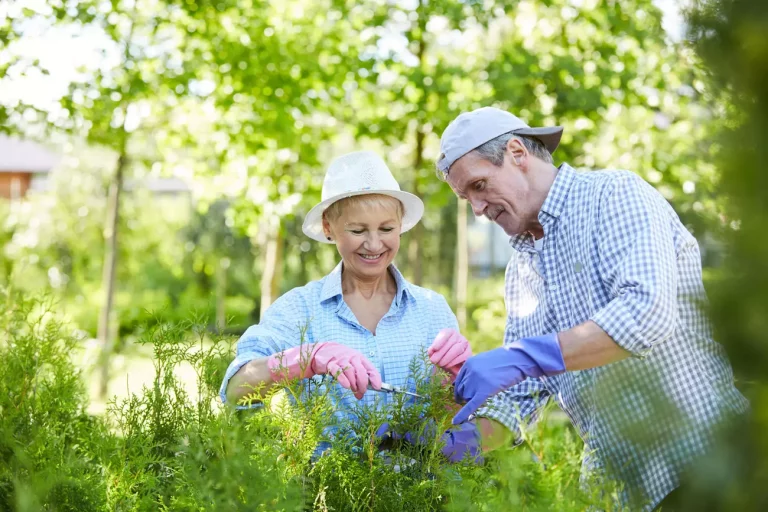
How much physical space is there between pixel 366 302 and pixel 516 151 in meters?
0.77

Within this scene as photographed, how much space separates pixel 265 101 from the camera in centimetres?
671

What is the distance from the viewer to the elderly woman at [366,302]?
2438 millimetres

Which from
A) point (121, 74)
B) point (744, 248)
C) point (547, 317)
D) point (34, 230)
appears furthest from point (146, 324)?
point (34, 230)

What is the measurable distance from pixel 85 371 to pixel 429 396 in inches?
64.9

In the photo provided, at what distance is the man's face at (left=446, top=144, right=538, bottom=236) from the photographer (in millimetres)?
2328

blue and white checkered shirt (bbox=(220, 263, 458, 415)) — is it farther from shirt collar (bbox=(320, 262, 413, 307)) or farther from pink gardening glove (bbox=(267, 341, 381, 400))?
pink gardening glove (bbox=(267, 341, 381, 400))

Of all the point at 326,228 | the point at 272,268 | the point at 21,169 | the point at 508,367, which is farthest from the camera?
the point at 21,169

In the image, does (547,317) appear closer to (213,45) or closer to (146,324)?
(146,324)

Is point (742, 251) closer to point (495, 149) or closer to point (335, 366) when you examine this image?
point (335, 366)

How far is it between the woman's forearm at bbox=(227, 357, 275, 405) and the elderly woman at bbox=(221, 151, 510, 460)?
11 cm

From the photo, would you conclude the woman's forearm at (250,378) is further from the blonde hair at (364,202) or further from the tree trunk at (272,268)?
the tree trunk at (272,268)

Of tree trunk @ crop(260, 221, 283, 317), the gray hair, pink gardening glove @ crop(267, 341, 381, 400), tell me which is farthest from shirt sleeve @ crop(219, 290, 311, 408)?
tree trunk @ crop(260, 221, 283, 317)

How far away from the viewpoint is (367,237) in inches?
106

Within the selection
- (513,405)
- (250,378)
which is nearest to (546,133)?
(513,405)
